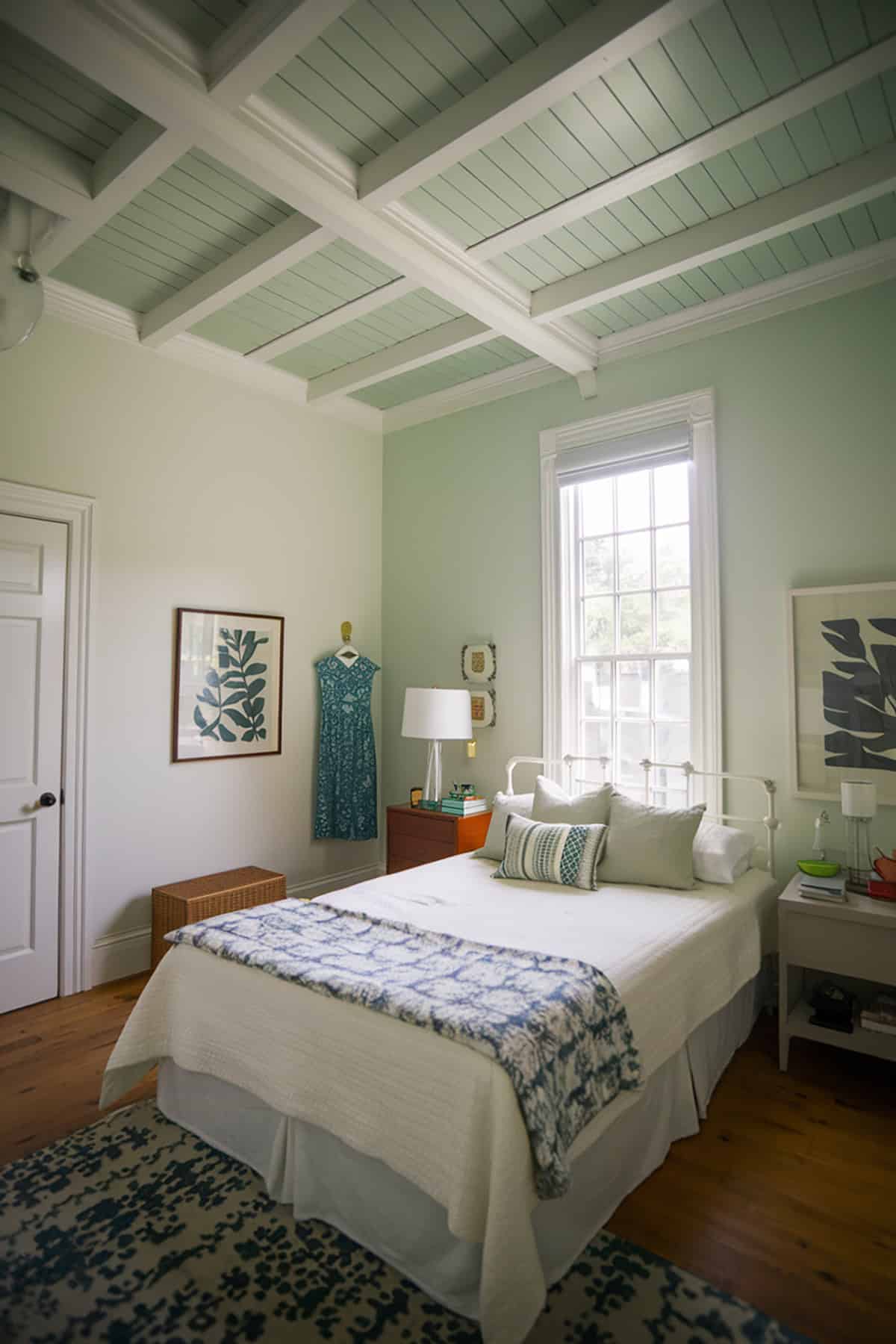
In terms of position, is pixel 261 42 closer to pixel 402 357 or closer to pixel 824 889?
pixel 402 357

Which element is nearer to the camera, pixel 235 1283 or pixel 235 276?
pixel 235 1283

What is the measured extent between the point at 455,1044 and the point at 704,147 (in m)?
2.72

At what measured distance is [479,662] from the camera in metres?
4.42

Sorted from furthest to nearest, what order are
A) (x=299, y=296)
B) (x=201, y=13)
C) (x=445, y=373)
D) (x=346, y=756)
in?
(x=346, y=756), (x=445, y=373), (x=299, y=296), (x=201, y=13)

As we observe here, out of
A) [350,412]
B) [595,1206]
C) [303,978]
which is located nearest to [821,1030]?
[595,1206]

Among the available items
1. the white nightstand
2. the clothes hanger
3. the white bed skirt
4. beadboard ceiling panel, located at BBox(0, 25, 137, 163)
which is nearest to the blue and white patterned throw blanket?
the white bed skirt

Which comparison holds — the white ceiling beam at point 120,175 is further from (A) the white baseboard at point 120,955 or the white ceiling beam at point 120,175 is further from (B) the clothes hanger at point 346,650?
(A) the white baseboard at point 120,955

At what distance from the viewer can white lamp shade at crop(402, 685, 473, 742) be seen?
4.00 metres

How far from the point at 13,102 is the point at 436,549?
9.34 feet

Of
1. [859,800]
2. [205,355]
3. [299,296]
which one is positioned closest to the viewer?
[859,800]

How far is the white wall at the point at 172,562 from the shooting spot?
3549 mm

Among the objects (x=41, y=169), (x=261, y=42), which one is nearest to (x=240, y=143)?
(x=261, y=42)

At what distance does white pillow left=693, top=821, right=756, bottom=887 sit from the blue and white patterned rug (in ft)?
4.60

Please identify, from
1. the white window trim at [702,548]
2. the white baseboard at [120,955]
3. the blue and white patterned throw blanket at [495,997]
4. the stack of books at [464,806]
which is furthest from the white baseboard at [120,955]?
the white window trim at [702,548]
